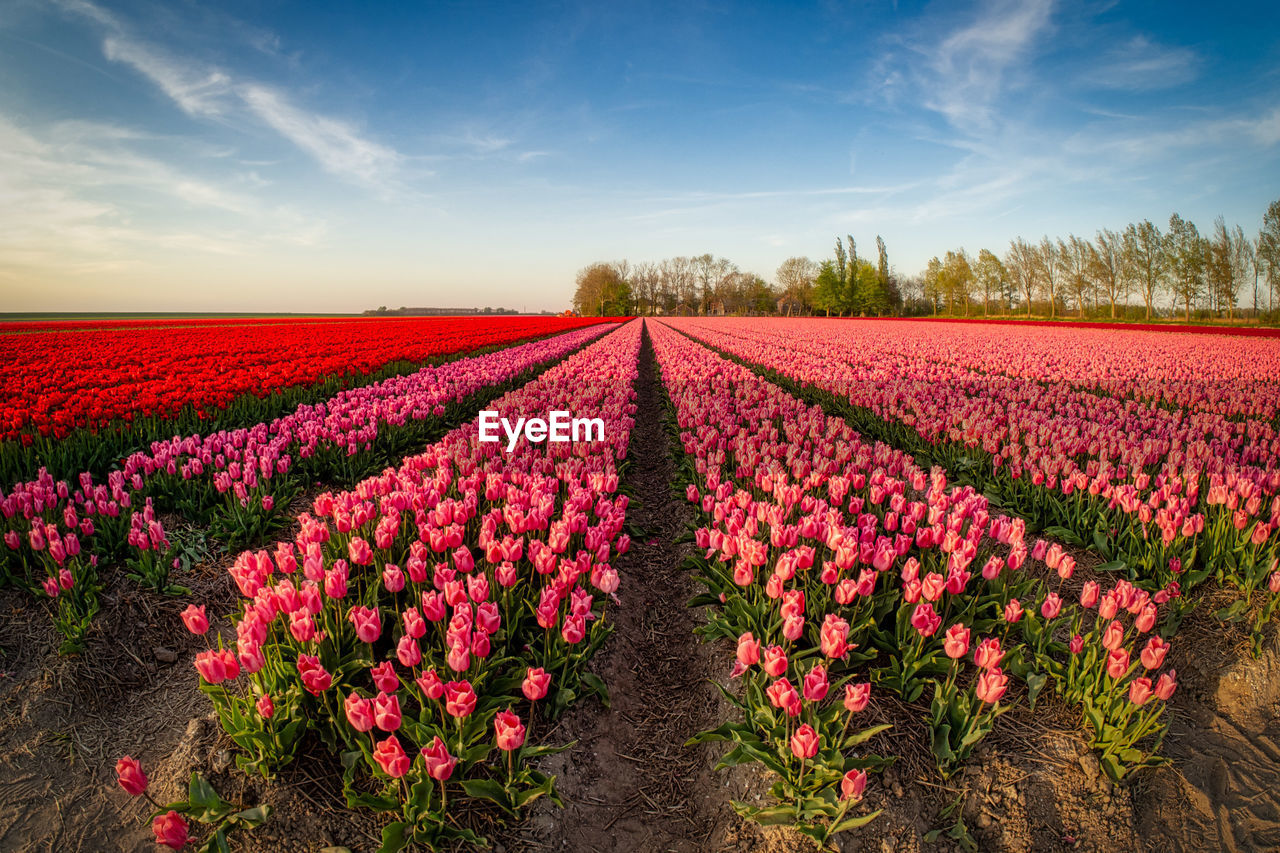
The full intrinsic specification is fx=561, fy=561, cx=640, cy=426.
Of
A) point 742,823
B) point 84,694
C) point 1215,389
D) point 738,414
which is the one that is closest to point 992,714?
point 742,823

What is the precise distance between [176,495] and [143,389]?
4910mm

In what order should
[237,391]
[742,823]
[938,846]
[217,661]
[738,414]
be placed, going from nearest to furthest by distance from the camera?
[217,661] < [938,846] < [742,823] < [738,414] < [237,391]

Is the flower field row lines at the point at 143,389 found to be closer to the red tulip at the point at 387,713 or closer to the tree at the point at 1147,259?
the red tulip at the point at 387,713

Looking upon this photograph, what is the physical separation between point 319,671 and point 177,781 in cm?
107

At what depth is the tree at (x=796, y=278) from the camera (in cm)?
9951

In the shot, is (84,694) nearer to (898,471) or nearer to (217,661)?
(217,661)

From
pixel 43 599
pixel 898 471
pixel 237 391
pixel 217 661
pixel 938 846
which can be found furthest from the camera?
pixel 237 391

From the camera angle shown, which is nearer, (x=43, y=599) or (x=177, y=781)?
(x=177, y=781)

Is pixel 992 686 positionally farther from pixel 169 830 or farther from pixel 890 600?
pixel 169 830

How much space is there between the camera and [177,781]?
2496 millimetres

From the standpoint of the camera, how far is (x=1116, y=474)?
17.0 ft

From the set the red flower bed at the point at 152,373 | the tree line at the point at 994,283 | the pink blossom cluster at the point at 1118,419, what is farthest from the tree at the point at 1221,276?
the red flower bed at the point at 152,373

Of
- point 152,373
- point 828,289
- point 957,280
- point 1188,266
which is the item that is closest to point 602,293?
point 828,289

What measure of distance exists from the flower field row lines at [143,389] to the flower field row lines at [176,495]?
2.14 ft
